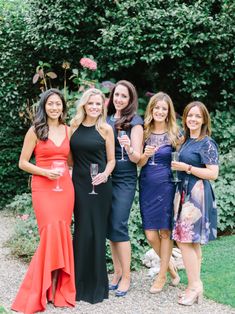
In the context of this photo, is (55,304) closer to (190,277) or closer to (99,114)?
(190,277)

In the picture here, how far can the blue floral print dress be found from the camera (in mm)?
4988

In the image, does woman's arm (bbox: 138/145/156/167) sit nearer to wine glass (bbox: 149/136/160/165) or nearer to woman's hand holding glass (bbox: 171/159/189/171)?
wine glass (bbox: 149/136/160/165)

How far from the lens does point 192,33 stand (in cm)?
908

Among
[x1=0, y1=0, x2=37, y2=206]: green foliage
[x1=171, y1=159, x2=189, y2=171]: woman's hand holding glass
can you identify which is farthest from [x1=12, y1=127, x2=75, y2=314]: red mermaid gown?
[x1=0, y1=0, x2=37, y2=206]: green foliage

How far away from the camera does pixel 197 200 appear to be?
5.00 metres

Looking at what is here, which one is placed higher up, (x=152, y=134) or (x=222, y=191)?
(x=152, y=134)

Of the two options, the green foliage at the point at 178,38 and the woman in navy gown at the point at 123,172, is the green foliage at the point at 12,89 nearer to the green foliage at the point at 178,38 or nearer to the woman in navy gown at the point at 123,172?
Result: the green foliage at the point at 178,38

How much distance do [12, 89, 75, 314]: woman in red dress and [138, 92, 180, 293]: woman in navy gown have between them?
80 cm

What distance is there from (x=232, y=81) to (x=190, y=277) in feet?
18.1

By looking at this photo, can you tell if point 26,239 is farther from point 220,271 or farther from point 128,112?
point 128,112

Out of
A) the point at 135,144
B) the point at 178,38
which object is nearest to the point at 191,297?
the point at 135,144

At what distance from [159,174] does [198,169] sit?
472 millimetres

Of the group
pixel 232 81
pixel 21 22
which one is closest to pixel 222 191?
pixel 232 81

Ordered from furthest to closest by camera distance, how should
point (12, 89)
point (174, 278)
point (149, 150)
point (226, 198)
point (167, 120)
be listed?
1. point (12, 89)
2. point (226, 198)
3. point (174, 278)
4. point (167, 120)
5. point (149, 150)
